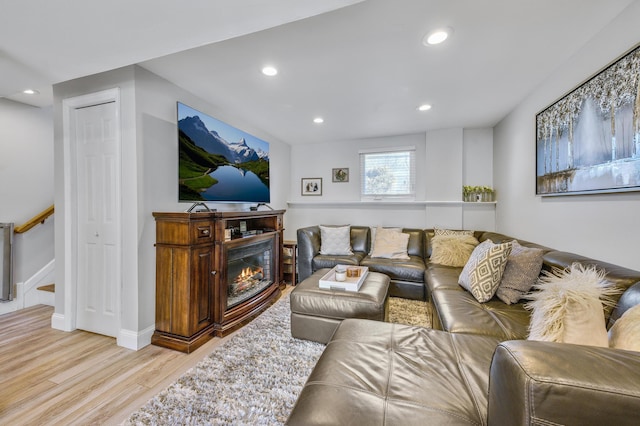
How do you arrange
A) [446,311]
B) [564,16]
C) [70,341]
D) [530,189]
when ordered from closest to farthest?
[564,16] → [446,311] → [70,341] → [530,189]

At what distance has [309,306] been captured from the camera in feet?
6.44

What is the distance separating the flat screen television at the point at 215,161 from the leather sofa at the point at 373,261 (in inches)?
39.1

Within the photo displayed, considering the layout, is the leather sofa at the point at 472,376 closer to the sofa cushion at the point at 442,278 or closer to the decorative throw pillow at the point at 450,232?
the sofa cushion at the point at 442,278

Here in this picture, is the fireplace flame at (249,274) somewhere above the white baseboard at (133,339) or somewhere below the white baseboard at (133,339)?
above

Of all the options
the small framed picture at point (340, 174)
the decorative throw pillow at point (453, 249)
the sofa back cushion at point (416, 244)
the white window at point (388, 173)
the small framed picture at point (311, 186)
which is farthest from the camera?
the small framed picture at point (311, 186)

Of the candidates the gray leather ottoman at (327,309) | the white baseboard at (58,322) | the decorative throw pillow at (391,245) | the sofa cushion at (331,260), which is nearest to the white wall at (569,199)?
the decorative throw pillow at (391,245)

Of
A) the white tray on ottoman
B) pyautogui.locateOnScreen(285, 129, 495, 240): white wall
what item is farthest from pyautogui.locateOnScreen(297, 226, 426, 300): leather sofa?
the white tray on ottoman

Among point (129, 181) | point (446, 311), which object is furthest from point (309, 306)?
point (129, 181)

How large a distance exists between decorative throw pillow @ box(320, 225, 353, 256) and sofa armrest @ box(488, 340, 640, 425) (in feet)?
9.34

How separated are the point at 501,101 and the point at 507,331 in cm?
248

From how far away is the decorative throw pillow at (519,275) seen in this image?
5.77 feet

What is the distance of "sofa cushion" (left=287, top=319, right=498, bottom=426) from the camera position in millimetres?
807

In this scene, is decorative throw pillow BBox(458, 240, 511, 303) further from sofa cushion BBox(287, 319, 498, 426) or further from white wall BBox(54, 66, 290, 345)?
white wall BBox(54, 66, 290, 345)

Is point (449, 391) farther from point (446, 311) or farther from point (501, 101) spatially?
point (501, 101)
